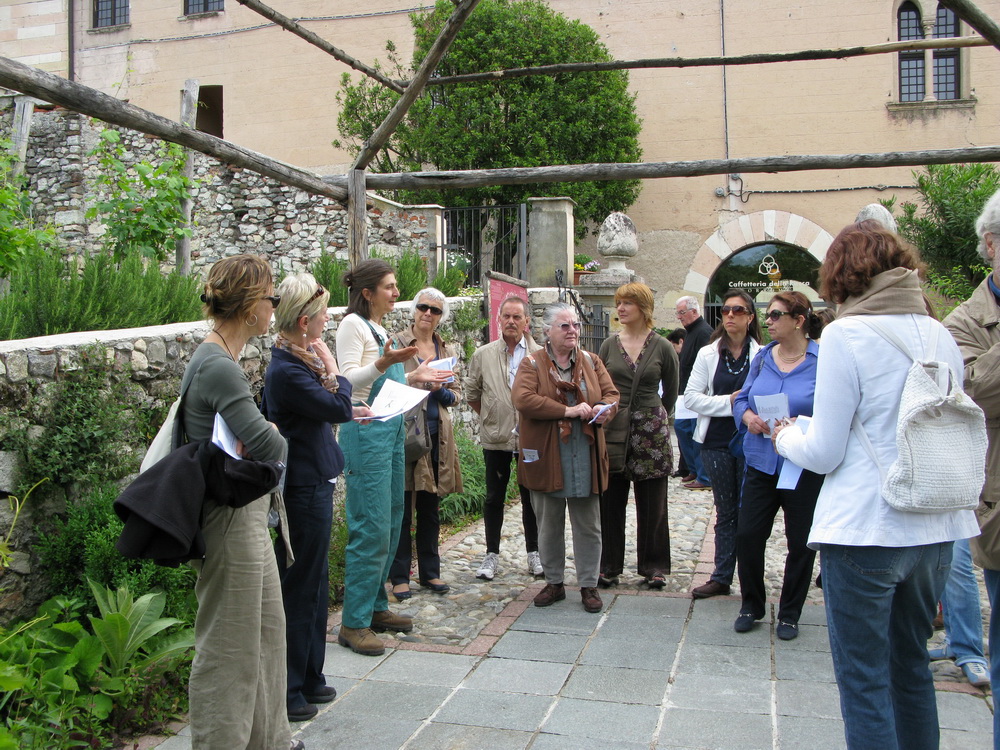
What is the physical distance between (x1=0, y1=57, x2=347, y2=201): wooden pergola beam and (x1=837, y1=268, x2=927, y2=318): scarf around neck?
10.8 feet

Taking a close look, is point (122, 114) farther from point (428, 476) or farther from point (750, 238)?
point (750, 238)

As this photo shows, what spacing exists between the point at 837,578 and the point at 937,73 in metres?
18.4

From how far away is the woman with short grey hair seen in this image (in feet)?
17.0

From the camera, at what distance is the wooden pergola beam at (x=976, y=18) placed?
439 cm

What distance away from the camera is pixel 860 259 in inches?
109

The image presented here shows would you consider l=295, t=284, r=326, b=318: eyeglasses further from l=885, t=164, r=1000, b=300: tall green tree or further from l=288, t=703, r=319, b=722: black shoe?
l=885, t=164, r=1000, b=300: tall green tree

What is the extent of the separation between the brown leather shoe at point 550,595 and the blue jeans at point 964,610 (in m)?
2.18

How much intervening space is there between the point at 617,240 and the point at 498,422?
8.67 metres

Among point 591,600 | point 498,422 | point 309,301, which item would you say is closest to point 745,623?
point 591,600

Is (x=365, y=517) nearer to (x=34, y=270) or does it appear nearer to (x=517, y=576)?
(x=517, y=576)

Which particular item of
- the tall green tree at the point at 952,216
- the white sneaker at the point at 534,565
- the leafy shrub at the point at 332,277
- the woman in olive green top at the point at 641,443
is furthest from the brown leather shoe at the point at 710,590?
the tall green tree at the point at 952,216

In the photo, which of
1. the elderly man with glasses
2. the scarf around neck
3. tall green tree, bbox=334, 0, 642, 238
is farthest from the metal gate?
the scarf around neck

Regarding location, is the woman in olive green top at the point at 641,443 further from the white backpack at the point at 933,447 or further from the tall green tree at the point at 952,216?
the tall green tree at the point at 952,216

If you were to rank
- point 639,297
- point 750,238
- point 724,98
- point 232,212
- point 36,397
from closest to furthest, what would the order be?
point 36,397 < point 639,297 < point 232,212 < point 724,98 < point 750,238
